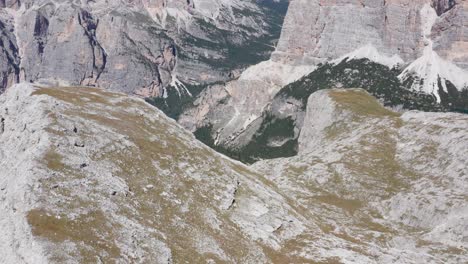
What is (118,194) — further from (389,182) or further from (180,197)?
(389,182)

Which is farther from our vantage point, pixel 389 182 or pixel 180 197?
pixel 389 182

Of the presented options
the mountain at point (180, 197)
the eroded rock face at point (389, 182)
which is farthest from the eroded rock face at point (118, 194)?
the eroded rock face at point (389, 182)

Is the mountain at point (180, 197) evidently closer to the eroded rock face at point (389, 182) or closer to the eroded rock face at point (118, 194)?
the eroded rock face at point (118, 194)

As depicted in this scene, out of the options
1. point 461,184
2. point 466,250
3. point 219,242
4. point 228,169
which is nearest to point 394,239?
point 466,250

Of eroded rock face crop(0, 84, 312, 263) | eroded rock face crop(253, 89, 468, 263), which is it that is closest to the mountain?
eroded rock face crop(0, 84, 312, 263)

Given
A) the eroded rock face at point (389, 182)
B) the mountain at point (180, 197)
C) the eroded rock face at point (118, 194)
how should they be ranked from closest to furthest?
1. the eroded rock face at point (118, 194)
2. the mountain at point (180, 197)
3. the eroded rock face at point (389, 182)

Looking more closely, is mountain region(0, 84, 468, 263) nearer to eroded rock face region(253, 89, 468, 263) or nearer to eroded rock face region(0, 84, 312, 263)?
eroded rock face region(0, 84, 312, 263)

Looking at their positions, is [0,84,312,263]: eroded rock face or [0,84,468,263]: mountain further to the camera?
[0,84,468,263]: mountain

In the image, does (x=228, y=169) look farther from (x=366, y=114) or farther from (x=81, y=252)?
(x=366, y=114)

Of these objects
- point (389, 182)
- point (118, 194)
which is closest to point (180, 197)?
point (118, 194)
